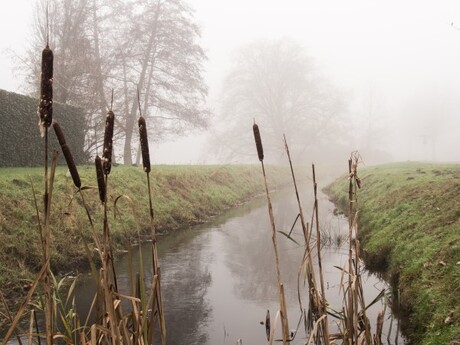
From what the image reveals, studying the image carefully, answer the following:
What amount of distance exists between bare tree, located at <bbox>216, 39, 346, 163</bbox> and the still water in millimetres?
33257

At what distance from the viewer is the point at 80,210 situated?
8.94 meters

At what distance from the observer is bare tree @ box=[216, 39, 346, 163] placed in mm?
44656

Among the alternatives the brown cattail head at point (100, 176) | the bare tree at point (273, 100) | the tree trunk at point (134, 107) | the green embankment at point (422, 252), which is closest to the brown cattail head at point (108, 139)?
the brown cattail head at point (100, 176)

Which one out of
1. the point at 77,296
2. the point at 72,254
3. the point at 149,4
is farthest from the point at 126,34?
the point at 77,296

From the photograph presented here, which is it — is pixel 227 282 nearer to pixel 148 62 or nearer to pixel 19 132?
pixel 19 132

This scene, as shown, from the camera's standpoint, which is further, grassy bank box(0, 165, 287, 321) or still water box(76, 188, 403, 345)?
grassy bank box(0, 165, 287, 321)

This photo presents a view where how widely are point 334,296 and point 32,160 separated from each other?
1094cm

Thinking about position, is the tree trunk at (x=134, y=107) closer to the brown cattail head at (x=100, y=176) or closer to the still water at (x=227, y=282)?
the still water at (x=227, y=282)

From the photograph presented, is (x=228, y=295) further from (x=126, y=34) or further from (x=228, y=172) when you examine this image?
(x=126, y=34)

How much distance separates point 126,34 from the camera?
888 inches

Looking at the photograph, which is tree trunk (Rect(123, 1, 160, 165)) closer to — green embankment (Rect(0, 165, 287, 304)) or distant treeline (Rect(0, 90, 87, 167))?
green embankment (Rect(0, 165, 287, 304))

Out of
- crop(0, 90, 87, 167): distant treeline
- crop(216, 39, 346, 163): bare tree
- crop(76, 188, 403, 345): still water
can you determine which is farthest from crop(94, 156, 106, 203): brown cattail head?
crop(216, 39, 346, 163): bare tree

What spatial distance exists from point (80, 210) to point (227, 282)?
3.86 metres

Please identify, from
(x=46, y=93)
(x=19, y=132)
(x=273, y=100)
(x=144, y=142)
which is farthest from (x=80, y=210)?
(x=273, y=100)
